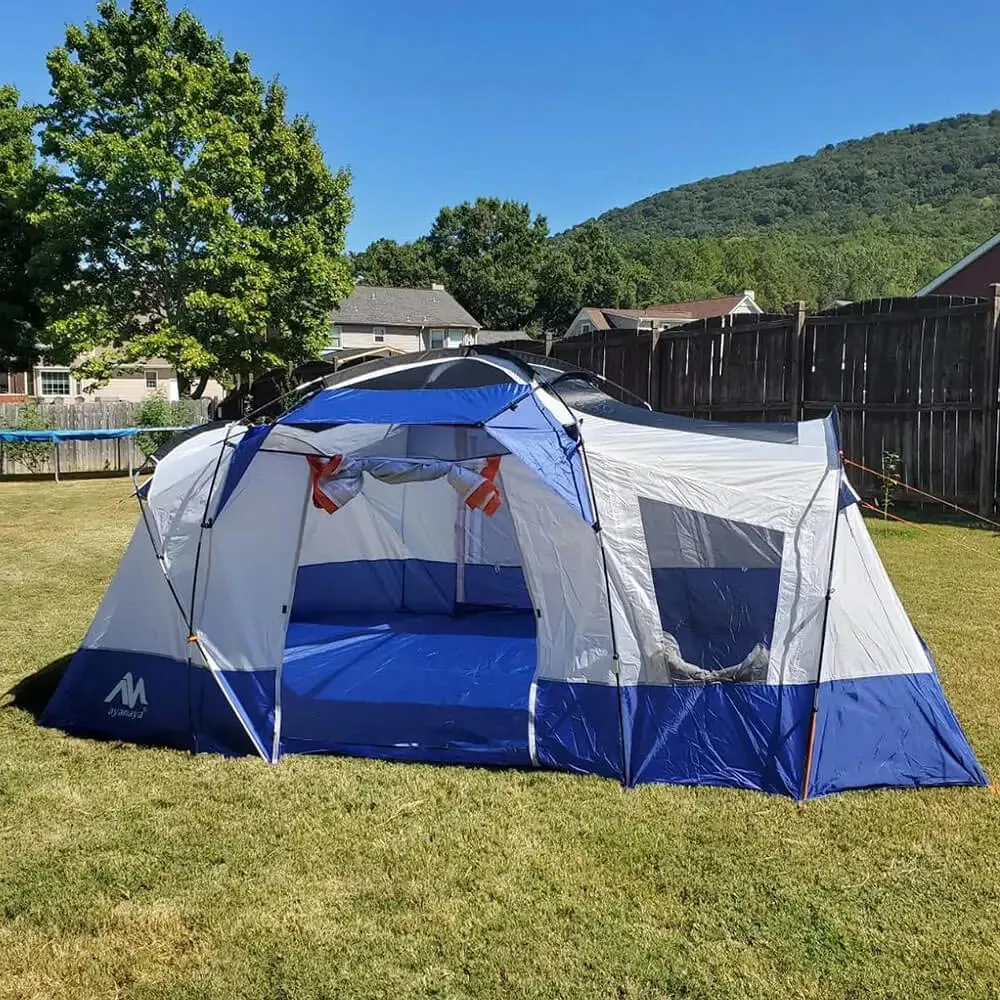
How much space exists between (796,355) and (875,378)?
2.87 ft

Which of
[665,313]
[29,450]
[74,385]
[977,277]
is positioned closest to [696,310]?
[665,313]

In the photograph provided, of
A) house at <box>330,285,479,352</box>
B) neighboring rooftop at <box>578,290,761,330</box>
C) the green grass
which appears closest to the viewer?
the green grass

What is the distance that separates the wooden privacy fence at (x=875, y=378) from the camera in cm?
831

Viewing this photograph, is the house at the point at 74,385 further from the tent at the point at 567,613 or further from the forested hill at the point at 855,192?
the forested hill at the point at 855,192

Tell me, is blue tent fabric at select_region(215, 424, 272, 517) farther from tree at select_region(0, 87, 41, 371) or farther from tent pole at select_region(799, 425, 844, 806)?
tree at select_region(0, 87, 41, 371)

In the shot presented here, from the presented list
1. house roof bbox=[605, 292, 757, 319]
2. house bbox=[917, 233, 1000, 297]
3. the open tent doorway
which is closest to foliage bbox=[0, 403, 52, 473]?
the open tent doorway

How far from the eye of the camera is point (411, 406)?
4.04 meters

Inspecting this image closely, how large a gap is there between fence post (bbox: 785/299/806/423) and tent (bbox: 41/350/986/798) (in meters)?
5.49

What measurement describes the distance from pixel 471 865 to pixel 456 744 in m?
0.88

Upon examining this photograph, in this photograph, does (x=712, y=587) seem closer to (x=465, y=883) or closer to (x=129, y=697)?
(x=465, y=883)

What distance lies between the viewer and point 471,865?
9.75 feet

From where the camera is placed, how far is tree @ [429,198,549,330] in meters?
49.0

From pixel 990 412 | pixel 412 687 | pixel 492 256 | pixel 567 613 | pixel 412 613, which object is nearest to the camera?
pixel 567 613

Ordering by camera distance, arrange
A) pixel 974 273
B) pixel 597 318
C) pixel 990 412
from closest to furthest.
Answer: pixel 990 412 → pixel 974 273 → pixel 597 318
